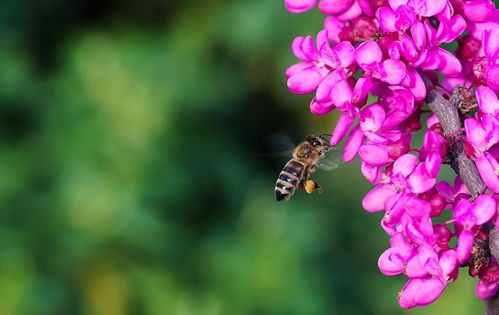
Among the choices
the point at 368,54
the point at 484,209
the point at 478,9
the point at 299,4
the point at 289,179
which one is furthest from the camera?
the point at 289,179

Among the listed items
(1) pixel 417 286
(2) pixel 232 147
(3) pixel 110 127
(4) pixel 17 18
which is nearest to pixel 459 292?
(2) pixel 232 147

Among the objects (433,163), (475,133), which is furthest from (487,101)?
(433,163)

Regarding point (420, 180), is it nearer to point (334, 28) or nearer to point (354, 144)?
point (354, 144)

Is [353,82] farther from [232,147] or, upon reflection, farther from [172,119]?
[232,147]

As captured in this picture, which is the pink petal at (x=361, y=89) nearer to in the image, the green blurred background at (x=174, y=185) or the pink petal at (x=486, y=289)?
the pink petal at (x=486, y=289)

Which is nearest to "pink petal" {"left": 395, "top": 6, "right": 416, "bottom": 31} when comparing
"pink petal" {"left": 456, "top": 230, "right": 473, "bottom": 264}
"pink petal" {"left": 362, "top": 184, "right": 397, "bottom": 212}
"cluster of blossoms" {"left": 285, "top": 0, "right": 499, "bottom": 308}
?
"cluster of blossoms" {"left": 285, "top": 0, "right": 499, "bottom": 308}

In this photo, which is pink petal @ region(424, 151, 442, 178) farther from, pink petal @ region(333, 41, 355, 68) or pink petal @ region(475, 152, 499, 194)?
pink petal @ region(333, 41, 355, 68)
